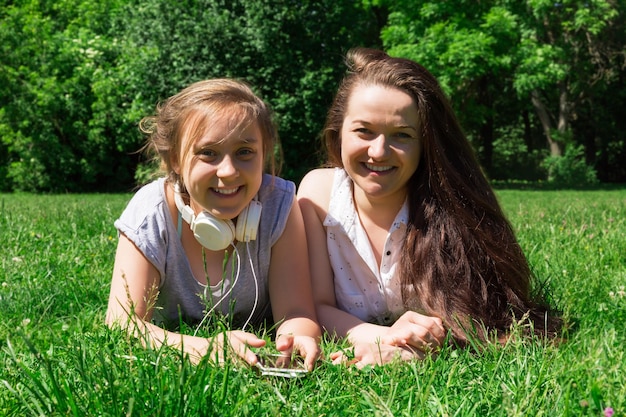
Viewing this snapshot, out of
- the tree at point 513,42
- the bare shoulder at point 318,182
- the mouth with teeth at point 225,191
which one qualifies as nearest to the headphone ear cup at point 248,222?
the mouth with teeth at point 225,191

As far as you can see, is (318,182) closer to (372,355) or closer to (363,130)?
(363,130)

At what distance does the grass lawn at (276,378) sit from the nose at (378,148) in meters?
0.93

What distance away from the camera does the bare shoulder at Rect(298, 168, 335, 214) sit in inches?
144

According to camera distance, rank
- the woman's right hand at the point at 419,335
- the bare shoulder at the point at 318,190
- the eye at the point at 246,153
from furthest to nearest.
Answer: the bare shoulder at the point at 318,190, the eye at the point at 246,153, the woman's right hand at the point at 419,335

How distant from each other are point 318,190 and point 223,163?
907 mm

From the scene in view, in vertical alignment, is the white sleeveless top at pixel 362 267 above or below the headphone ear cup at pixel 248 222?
below

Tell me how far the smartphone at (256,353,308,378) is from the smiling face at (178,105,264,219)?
77cm

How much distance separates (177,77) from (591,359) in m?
17.1

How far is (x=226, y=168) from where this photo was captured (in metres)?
2.90

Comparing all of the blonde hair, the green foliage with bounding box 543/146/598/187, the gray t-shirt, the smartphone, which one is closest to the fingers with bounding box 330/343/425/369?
the smartphone

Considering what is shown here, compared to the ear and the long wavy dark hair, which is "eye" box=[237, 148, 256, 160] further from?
the long wavy dark hair

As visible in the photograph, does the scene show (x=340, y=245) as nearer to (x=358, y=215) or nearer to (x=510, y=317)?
(x=358, y=215)

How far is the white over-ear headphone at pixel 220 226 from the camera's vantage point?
2.96 m

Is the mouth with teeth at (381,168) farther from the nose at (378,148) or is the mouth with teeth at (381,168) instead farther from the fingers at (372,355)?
the fingers at (372,355)
